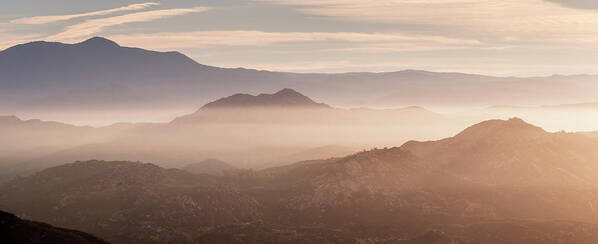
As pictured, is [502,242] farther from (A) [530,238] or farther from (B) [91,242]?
(B) [91,242]

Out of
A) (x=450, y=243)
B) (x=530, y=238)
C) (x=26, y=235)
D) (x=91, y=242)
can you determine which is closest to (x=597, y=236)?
(x=530, y=238)

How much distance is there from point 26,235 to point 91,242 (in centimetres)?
1690

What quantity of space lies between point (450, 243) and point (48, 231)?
12716cm

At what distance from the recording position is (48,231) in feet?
535

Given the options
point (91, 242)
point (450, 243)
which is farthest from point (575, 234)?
point (91, 242)

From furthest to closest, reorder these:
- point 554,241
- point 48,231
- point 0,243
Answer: point 554,241 → point 48,231 → point 0,243

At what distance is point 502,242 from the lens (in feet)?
655

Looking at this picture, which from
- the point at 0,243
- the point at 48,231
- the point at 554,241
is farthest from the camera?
the point at 554,241

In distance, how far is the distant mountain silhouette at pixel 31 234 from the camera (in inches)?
6156

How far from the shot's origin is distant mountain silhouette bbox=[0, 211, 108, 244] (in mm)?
156375

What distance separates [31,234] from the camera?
158750mm

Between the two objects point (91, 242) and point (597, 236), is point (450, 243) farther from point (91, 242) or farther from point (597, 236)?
point (91, 242)

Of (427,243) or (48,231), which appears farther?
(427,243)

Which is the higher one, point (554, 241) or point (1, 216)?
point (1, 216)
